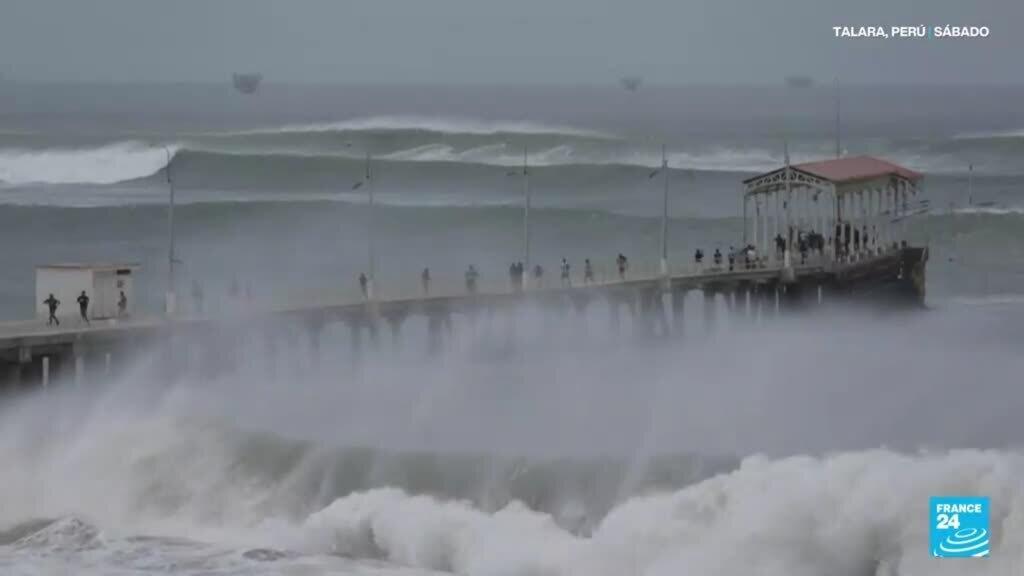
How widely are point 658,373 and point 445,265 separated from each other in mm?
23982

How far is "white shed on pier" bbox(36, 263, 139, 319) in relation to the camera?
39.2m

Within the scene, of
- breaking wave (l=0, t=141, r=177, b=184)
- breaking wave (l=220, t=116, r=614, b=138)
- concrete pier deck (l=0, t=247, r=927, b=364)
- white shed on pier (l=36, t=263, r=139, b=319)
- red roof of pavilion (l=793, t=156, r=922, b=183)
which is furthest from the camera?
breaking wave (l=220, t=116, r=614, b=138)

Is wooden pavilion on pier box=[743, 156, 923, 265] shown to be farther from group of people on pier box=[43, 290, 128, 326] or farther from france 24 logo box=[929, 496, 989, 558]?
france 24 logo box=[929, 496, 989, 558]

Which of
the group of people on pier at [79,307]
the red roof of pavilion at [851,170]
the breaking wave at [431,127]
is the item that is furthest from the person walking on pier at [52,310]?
the breaking wave at [431,127]

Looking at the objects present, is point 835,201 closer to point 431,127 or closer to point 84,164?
point 84,164

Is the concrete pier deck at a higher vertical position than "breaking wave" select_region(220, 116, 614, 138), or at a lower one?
lower

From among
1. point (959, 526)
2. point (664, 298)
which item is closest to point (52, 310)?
Result: point (959, 526)

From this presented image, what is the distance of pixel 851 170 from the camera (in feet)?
180

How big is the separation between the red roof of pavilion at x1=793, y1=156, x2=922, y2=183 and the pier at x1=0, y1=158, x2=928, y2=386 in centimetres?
4

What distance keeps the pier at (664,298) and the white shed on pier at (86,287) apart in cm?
68

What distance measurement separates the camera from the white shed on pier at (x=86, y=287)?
129ft

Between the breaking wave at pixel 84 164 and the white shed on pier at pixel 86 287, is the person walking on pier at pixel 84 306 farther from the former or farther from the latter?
the breaking wave at pixel 84 164

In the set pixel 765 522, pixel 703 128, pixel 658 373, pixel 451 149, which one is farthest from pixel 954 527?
pixel 703 128

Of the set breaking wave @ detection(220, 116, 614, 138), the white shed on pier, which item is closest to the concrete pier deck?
the white shed on pier
